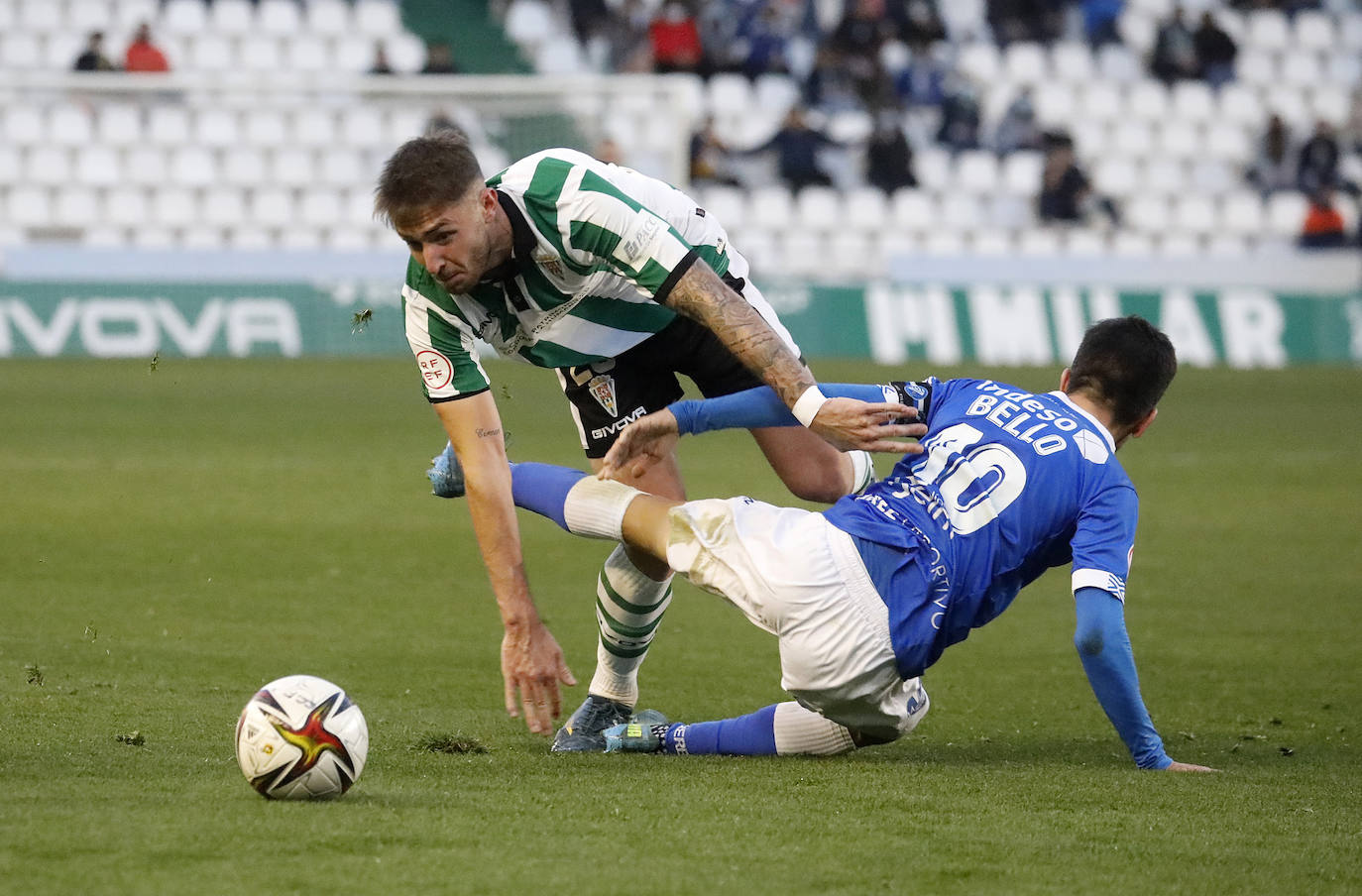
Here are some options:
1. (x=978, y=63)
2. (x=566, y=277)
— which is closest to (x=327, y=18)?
(x=978, y=63)

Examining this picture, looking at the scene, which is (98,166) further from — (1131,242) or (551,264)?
(551,264)

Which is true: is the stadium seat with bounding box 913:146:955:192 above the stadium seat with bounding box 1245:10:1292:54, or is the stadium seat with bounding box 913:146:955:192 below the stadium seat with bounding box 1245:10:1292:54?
below

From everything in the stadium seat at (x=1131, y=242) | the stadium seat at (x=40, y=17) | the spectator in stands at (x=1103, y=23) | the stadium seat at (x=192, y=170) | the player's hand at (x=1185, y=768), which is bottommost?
the player's hand at (x=1185, y=768)

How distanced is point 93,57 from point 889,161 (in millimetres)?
9204

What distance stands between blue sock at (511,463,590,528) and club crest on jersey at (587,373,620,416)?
2.00ft

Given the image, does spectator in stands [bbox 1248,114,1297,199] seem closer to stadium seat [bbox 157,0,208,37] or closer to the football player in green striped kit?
stadium seat [bbox 157,0,208,37]

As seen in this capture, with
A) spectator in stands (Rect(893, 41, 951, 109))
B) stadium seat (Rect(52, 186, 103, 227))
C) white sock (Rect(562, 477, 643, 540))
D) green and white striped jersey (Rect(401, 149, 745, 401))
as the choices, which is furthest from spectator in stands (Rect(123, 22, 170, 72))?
white sock (Rect(562, 477, 643, 540))

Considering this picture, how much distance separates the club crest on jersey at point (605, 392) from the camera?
18.4 ft

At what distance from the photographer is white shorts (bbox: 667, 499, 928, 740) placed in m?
4.54

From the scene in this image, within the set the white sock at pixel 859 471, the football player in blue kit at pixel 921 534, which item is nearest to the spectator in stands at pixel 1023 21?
the white sock at pixel 859 471

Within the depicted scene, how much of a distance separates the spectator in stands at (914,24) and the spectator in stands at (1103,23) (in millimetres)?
2605

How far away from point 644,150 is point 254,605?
1302 cm

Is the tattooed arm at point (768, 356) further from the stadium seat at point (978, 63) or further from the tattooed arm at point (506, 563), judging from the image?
the stadium seat at point (978, 63)

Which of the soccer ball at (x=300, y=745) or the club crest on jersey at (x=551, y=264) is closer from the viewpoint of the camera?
the soccer ball at (x=300, y=745)
